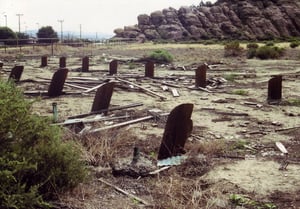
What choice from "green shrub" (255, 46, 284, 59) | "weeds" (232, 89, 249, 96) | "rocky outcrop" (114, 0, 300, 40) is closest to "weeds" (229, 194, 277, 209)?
"weeds" (232, 89, 249, 96)

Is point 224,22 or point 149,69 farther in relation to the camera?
point 224,22

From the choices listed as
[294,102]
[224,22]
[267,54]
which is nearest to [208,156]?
[294,102]

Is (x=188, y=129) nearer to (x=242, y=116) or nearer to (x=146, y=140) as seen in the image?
(x=146, y=140)

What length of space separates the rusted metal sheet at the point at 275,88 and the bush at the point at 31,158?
10490 mm

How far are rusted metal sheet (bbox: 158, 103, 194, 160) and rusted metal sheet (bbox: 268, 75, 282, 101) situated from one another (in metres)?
7.86

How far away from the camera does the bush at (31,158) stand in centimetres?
526

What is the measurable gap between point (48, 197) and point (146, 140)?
13.2 feet

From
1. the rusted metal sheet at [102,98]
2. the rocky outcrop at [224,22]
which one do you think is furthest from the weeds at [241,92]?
the rocky outcrop at [224,22]

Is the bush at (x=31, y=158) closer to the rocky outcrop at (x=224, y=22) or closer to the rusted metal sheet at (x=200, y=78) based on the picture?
the rusted metal sheet at (x=200, y=78)

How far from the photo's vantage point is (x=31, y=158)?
558 cm

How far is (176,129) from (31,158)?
3.27 meters

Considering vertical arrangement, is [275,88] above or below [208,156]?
above

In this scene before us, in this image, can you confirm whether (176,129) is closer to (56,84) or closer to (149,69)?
(56,84)

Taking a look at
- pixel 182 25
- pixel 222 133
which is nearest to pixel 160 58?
pixel 222 133
